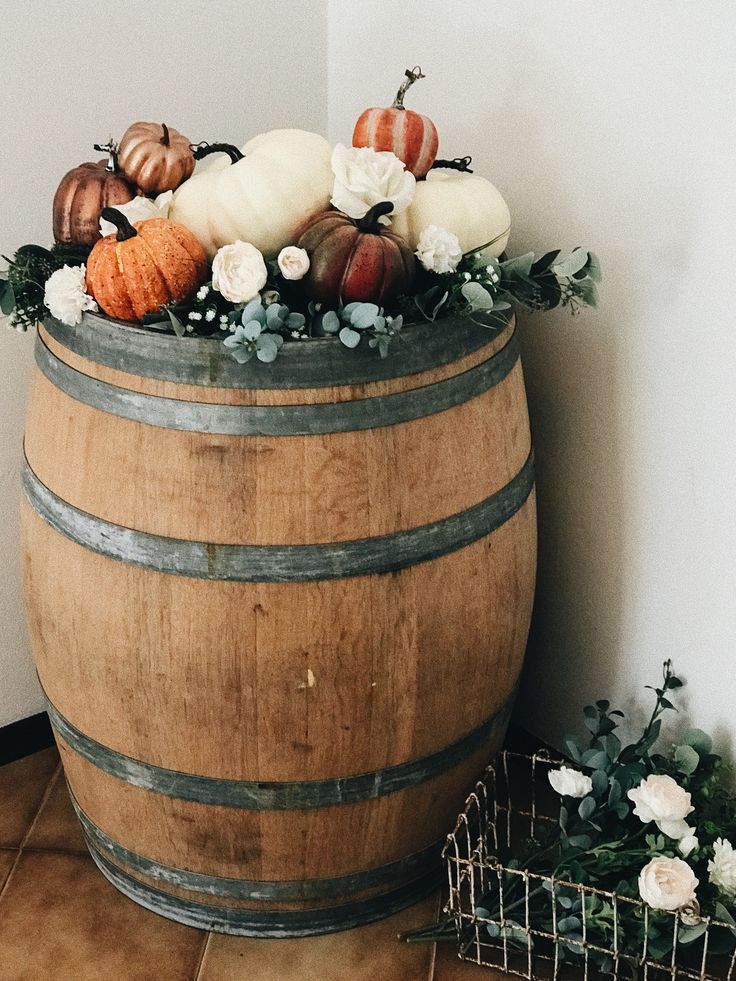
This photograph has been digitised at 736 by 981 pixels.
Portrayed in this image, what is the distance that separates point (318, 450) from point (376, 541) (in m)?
0.14

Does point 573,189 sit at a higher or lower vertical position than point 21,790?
higher

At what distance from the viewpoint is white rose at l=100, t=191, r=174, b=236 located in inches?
53.6

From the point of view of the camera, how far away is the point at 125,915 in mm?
1626

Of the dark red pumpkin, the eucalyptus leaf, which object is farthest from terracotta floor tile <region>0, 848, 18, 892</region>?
the eucalyptus leaf

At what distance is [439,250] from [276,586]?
47 centimetres

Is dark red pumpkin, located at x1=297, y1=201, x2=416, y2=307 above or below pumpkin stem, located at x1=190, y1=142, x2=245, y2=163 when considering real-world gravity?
below

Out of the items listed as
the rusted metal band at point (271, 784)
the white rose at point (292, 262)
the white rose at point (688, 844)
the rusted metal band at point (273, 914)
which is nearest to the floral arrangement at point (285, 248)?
the white rose at point (292, 262)

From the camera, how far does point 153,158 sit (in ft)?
4.72

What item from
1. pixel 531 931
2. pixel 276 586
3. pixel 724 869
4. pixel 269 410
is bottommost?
pixel 531 931

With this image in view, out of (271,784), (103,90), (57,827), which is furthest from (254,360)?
(57,827)

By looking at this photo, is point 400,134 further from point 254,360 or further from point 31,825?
point 31,825

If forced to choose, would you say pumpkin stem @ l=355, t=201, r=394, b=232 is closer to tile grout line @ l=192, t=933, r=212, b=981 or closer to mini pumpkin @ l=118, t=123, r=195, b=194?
mini pumpkin @ l=118, t=123, r=195, b=194

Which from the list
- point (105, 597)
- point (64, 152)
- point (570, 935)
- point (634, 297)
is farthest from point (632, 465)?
point (64, 152)

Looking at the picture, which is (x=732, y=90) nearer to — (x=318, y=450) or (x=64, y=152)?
(x=318, y=450)
